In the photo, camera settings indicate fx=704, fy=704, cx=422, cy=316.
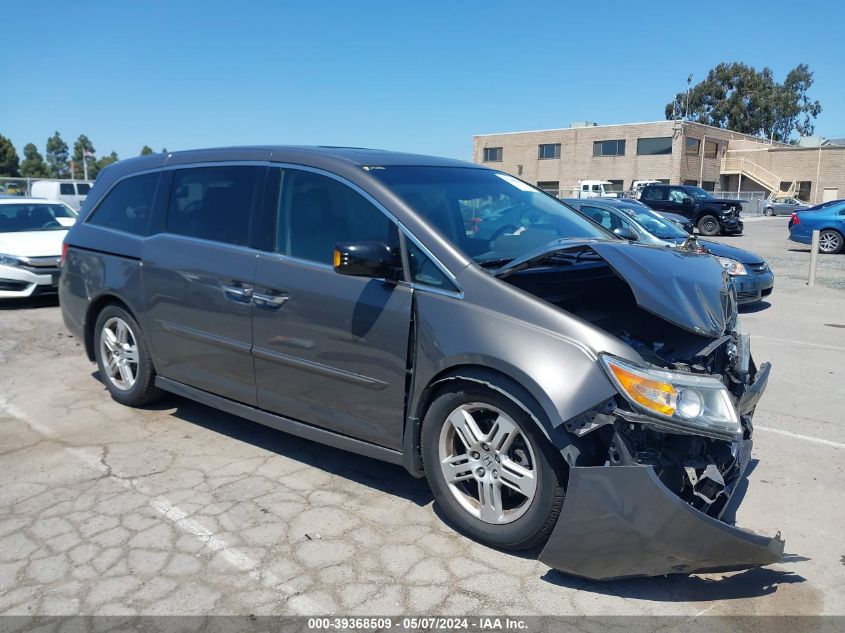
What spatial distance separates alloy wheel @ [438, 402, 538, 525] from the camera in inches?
123

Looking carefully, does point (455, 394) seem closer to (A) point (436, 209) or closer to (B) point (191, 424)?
(A) point (436, 209)

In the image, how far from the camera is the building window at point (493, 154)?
61.1 meters

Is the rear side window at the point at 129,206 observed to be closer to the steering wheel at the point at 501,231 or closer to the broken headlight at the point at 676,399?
the steering wheel at the point at 501,231

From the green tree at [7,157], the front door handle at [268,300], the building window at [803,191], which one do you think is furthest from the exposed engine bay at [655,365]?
the green tree at [7,157]

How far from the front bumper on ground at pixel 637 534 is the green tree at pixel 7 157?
69.6 meters

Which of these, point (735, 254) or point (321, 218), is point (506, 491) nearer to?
point (321, 218)

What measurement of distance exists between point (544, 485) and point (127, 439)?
9.89 feet

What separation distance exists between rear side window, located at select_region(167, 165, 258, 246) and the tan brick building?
153ft

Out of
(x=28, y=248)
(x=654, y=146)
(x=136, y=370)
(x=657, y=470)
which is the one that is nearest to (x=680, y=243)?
(x=136, y=370)

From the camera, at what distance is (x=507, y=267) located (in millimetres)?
3424

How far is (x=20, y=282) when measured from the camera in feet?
30.7

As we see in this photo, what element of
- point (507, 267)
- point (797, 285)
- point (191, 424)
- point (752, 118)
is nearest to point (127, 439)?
point (191, 424)

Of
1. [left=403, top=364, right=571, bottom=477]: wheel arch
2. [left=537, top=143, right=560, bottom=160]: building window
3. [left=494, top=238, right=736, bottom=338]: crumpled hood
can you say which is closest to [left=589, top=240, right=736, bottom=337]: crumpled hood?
[left=494, top=238, right=736, bottom=338]: crumpled hood

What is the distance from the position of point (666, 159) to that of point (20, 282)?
50.1 metres
